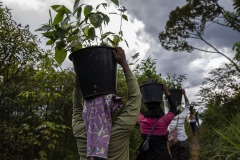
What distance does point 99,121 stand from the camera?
2123mm

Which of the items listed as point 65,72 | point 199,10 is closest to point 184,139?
point 65,72

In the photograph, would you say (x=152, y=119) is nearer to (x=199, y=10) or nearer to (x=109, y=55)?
(x=109, y=55)

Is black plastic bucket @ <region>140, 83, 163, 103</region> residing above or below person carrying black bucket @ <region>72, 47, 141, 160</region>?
above

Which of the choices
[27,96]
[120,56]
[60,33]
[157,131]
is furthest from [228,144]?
[60,33]

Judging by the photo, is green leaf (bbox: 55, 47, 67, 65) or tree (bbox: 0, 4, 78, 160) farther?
tree (bbox: 0, 4, 78, 160)

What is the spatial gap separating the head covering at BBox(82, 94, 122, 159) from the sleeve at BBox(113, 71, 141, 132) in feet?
0.20

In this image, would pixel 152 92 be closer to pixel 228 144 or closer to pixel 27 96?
pixel 27 96

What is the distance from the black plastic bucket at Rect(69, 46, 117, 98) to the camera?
226cm

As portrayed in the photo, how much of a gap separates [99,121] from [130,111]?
0.78 feet

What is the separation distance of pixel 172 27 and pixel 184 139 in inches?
523

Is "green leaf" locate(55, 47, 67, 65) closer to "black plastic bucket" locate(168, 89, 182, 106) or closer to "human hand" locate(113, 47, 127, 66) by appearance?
"human hand" locate(113, 47, 127, 66)

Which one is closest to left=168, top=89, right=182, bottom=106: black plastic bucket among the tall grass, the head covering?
the tall grass

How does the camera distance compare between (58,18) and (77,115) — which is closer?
(58,18)

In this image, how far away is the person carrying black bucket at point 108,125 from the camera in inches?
82.4
